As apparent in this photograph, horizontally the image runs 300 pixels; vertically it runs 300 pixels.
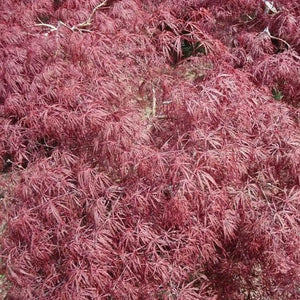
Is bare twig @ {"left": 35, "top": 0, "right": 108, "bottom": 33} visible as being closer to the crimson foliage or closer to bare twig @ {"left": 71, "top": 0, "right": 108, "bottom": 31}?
bare twig @ {"left": 71, "top": 0, "right": 108, "bottom": 31}

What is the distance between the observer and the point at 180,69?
3369 mm

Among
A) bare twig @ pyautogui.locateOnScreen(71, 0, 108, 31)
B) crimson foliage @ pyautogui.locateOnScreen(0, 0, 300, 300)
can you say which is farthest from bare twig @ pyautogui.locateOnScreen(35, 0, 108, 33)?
crimson foliage @ pyautogui.locateOnScreen(0, 0, 300, 300)

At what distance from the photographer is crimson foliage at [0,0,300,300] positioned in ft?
7.93

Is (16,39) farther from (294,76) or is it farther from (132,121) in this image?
(294,76)

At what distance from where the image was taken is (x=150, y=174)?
2.53 m

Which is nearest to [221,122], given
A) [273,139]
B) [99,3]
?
[273,139]

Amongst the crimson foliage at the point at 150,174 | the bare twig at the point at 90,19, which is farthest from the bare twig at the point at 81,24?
the crimson foliage at the point at 150,174

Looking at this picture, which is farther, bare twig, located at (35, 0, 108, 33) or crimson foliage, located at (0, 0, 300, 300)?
bare twig, located at (35, 0, 108, 33)

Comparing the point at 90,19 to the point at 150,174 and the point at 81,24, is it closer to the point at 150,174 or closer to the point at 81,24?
the point at 81,24

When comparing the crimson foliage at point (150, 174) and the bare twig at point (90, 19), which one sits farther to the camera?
the bare twig at point (90, 19)

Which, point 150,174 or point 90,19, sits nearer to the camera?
point 150,174

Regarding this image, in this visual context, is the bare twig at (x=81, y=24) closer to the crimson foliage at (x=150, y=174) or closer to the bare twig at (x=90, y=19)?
the bare twig at (x=90, y=19)

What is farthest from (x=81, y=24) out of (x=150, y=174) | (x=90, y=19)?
(x=150, y=174)

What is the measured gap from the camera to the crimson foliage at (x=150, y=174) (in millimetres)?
2416
